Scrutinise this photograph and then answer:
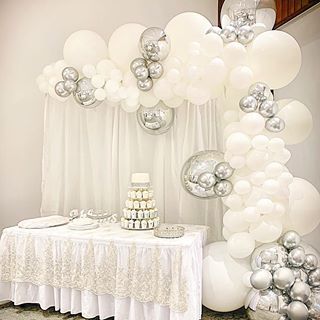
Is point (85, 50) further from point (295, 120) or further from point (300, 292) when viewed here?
point (300, 292)

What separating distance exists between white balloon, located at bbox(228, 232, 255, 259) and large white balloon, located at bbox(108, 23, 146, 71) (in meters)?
1.62

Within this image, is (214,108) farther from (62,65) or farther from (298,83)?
(62,65)

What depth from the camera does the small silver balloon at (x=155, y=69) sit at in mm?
3145

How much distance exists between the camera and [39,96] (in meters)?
4.22

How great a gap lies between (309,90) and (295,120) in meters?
0.75

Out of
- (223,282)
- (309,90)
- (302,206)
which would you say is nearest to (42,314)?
(223,282)

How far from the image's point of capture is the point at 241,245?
2887 mm

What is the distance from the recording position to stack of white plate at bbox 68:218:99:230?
127 inches

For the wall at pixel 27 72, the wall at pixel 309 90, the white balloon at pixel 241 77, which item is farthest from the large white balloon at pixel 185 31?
the wall at pixel 27 72

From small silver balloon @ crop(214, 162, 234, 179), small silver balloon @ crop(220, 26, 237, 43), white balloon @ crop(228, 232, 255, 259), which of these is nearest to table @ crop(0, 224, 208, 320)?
white balloon @ crop(228, 232, 255, 259)

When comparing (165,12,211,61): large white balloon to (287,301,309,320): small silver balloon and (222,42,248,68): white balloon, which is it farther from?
(287,301,309,320): small silver balloon

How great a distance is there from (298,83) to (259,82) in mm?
849

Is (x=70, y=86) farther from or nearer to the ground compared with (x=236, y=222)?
farther from the ground

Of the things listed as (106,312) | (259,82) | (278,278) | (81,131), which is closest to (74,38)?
(81,131)
